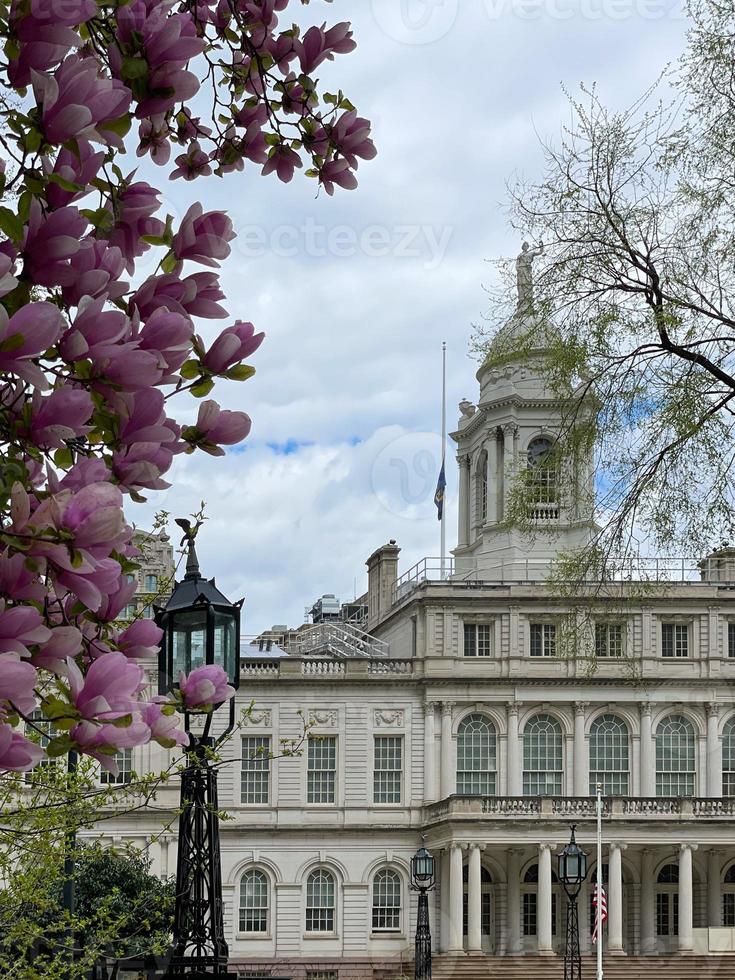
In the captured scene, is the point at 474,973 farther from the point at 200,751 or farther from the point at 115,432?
the point at 115,432

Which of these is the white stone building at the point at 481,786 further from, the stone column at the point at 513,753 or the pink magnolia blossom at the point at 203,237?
the pink magnolia blossom at the point at 203,237

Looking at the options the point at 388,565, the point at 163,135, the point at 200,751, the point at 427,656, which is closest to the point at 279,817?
the point at 427,656

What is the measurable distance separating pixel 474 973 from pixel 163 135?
164ft

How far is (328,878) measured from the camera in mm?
56438

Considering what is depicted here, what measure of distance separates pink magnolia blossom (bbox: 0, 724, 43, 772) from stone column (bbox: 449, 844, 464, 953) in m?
52.0

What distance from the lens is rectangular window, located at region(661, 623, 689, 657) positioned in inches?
2269

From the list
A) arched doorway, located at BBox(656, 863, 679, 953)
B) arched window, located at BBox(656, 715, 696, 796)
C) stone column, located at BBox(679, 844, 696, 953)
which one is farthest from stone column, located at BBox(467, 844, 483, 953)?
arched window, located at BBox(656, 715, 696, 796)

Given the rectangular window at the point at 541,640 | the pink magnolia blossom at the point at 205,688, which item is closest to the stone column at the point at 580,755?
the rectangular window at the point at 541,640

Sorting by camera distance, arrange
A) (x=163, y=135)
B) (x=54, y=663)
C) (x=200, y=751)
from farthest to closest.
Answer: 1. (x=200, y=751)
2. (x=163, y=135)
3. (x=54, y=663)

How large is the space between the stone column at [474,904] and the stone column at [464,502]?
15.3 metres

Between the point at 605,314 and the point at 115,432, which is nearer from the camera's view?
the point at 115,432

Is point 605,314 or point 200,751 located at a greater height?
point 605,314

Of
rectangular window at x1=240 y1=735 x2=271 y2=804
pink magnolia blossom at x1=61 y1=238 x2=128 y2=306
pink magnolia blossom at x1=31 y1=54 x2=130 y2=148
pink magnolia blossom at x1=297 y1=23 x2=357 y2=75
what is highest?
pink magnolia blossom at x1=297 y1=23 x2=357 y2=75

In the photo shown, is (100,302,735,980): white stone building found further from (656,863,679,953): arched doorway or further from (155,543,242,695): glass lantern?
(155,543,242,695): glass lantern
